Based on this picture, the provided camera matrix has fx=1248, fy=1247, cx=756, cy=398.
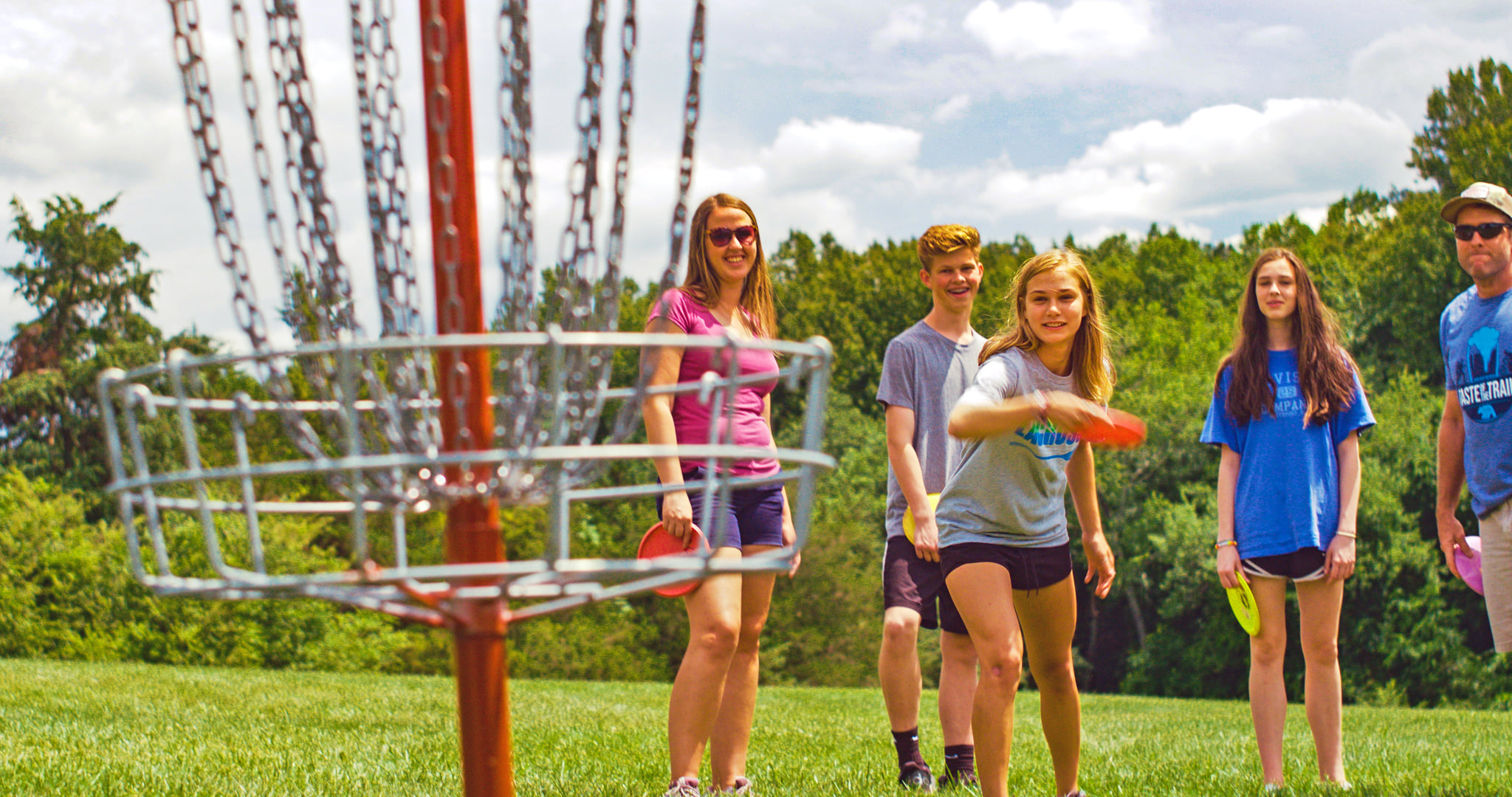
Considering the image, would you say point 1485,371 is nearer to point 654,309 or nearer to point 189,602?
point 654,309

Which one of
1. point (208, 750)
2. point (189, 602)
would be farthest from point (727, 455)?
point (189, 602)

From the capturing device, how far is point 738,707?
4.34 meters

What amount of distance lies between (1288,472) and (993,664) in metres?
1.70

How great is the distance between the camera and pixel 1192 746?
761 centimetres

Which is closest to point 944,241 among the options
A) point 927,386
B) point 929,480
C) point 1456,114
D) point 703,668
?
point 927,386

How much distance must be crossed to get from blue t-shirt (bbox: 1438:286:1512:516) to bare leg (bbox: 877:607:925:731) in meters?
2.14

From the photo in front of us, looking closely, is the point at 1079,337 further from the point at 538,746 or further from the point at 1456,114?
the point at 1456,114

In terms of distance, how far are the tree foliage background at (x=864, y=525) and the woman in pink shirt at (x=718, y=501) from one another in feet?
61.6

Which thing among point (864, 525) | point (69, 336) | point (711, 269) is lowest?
point (864, 525)

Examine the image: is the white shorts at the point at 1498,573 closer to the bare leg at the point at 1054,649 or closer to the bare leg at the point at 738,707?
the bare leg at the point at 1054,649

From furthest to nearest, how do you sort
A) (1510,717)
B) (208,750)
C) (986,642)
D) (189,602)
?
(189,602)
(1510,717)
(208,750)
(986,642)

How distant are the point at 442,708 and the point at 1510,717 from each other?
10.3 metres

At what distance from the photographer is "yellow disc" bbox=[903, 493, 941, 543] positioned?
4.97 m

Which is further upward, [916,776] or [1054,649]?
[1054,649]
